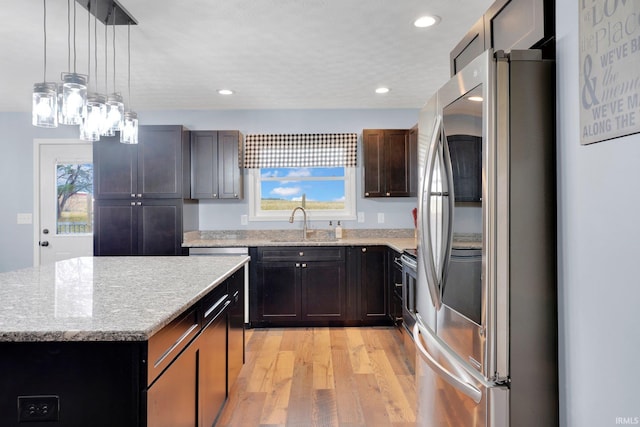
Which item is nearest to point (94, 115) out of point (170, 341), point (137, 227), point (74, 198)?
point (170, 341)

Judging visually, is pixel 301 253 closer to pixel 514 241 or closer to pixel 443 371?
pixel 443 371

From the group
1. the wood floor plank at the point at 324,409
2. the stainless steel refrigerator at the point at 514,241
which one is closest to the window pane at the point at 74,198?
the wood floor plank at the point at 324,409

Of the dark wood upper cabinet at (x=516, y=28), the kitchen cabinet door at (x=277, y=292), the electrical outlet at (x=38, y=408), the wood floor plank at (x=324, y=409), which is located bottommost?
the wood floor plank at (x=324, y=409)

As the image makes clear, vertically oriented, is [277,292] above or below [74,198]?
below

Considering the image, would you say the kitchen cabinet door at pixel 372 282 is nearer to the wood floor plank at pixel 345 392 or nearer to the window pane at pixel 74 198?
the wood floor plank at pixel 345 392

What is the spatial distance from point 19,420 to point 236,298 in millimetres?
1432

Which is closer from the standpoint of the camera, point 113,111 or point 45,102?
point 45,102

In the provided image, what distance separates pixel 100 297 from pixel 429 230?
4.51 feet

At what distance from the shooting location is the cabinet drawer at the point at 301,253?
397 centimetres

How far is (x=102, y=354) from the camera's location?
3.69 ft

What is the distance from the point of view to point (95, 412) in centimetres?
112

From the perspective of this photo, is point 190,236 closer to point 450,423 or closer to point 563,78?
point 450,423

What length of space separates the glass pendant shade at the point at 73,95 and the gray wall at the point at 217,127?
261 centimetres

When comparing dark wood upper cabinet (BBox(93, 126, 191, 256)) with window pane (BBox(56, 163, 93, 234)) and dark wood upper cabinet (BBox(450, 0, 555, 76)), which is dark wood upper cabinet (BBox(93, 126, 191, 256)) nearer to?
window pane (BBox(56, 163, 93, 234))
